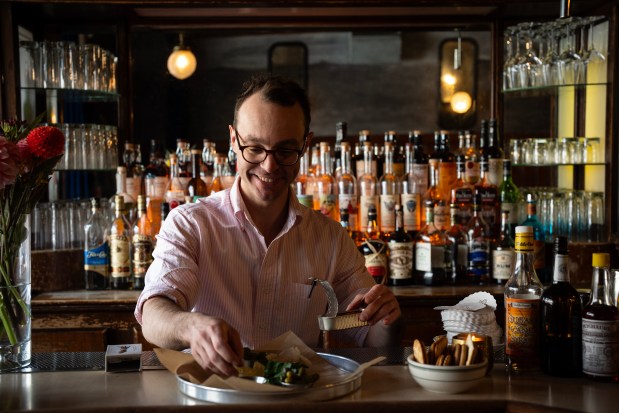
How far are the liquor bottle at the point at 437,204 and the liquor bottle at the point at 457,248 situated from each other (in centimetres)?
2

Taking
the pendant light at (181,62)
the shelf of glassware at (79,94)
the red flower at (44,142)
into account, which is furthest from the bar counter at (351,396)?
the pendant light at (181,62)

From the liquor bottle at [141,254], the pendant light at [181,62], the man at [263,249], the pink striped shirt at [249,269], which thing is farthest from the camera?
the pendant light at [181,62]

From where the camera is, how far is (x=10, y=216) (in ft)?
5.72

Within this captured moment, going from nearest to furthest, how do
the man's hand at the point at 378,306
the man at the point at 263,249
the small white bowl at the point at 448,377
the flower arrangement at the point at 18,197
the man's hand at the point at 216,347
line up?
1. the man's hand at the point at 216,347
2. the small white bowl at the point at 448,377
3. the flower arrangement at the point at 18,197
4. the man's hand at the point at 378,306
5. the man at the point at 263,249

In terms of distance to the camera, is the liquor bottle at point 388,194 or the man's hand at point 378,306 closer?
the man's hand at point 378,306

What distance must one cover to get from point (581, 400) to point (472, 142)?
2.30 m

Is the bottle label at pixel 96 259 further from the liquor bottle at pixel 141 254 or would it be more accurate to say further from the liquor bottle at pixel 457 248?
the liquor bottle at pixel 457 248

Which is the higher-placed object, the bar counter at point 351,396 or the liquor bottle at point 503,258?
the liquor bottle at point 503,258

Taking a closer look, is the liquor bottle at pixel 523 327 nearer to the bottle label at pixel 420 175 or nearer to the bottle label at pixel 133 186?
the bottle label at pixel 420 175

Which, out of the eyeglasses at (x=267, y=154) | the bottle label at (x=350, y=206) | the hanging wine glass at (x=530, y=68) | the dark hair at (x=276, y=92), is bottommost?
the bottle label at (x=350, y=206)

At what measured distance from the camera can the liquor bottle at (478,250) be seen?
337 cm

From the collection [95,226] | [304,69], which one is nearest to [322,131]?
[304,69]

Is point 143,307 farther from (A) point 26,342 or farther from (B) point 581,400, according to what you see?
(B) point 581,400

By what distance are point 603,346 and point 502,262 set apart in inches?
70.4
